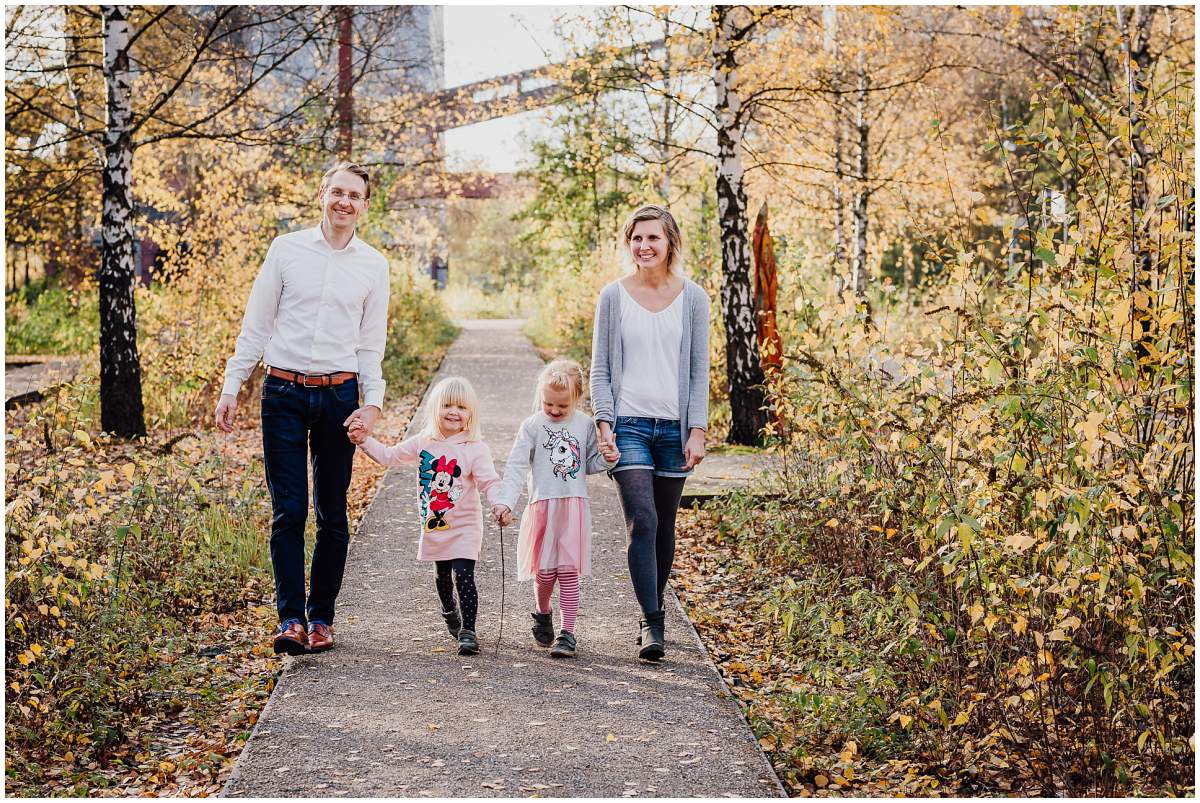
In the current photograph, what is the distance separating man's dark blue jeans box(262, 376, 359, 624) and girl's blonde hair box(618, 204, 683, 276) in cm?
127

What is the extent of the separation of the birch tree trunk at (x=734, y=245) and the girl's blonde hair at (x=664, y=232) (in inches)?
196

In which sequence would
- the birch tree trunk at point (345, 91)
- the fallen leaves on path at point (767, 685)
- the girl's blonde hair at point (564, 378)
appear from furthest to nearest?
the birch tree trunk at point (345, 91), the girl's blonde hair at point (564, 378), the fallen leaves on path at point (767, 685)

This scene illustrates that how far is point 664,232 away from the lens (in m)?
4.96

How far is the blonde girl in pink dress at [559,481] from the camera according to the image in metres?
5.05

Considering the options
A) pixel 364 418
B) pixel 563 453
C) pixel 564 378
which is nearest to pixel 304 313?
pixel 364 418

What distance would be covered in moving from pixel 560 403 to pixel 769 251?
5.99 metres

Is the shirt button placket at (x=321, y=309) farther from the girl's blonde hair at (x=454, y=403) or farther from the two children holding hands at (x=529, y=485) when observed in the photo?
the girl's blonde hair at (x=454, y=403)

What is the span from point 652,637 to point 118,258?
23.2ft

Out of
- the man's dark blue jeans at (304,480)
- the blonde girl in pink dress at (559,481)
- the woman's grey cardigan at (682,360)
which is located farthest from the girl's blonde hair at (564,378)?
the man's dark blue jeans at (304,480)

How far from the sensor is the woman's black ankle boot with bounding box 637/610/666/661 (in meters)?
5.05

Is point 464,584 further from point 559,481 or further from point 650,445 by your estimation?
point 650,445

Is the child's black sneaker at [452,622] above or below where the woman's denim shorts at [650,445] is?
below

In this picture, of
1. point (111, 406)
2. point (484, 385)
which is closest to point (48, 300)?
point (484, 385)

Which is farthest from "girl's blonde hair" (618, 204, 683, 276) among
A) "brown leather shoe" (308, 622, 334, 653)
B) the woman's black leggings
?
"brown leather shoe" (308, 622, 334, 653)
